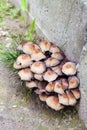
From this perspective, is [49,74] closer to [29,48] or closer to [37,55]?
[37,55]

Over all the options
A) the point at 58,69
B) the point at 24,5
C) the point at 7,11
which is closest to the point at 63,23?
the point at 58,69

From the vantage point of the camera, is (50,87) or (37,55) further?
(37,55)

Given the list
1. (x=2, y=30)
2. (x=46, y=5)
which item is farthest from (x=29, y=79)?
(x=2, y=30)

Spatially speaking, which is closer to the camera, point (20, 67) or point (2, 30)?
point (20, 67)

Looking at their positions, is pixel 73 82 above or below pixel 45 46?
below

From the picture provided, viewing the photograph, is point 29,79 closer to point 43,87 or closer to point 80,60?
point 43,87

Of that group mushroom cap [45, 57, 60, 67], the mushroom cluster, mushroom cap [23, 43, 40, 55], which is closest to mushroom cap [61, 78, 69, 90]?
the mushroom cluster
